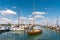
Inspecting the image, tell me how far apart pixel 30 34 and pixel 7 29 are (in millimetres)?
2236

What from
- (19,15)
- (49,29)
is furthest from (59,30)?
(19,15)

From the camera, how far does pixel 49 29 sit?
9328 mm

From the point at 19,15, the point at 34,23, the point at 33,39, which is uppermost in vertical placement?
the point at 19,15

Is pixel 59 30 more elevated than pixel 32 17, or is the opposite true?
pixel 32 17

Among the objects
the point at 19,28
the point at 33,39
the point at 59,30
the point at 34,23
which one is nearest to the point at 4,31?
the point at 19,28

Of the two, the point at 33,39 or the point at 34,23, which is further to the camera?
the point at 34,23

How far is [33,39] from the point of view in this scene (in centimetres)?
598

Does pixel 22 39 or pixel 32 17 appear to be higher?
pixel 32 17

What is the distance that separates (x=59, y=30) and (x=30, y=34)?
2.58 metres

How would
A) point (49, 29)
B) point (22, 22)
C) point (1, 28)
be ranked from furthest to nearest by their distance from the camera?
point (49, 29) → point (1, 28) → point (22, 22)

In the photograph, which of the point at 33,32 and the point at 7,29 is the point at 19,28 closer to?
the point at 7,29

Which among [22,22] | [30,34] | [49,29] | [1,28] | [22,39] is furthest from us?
[49,29]

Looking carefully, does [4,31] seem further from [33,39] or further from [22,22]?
[33,39]

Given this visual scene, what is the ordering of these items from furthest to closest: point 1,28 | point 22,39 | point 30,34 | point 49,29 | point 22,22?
point 49,29, point 1,28, point 22,22, point 30,34, point 22,39
